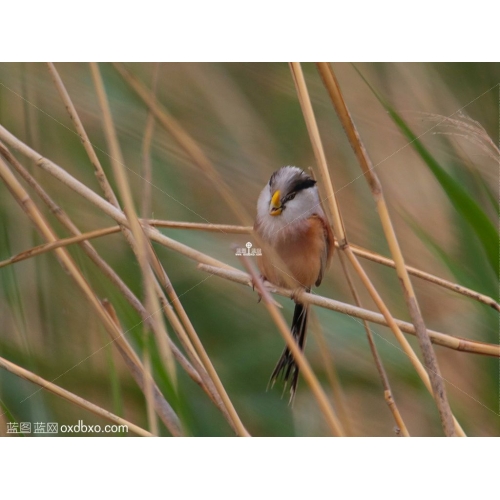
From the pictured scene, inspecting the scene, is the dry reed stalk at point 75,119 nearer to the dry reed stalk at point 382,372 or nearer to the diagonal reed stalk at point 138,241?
the diagonal reed stalk at point 138,241

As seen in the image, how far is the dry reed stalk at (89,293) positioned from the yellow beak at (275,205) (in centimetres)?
28

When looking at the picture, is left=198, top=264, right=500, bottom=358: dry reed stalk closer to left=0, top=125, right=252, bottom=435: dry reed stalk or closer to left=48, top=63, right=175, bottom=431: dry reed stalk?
left=0, top=125, right=252, bottom=435: dry reed stalk

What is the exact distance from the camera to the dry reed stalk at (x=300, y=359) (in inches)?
34.7

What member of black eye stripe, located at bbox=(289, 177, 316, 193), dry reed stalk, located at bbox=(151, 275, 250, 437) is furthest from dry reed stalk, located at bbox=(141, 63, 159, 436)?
black eye stripe, located at bbox=(289, 177, 316, 193)

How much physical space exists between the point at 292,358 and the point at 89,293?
304 mm

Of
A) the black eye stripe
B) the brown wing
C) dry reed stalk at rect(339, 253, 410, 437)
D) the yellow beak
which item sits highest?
the black eye stripe

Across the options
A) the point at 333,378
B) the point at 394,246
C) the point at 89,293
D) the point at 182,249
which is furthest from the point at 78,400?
the point at 394,246

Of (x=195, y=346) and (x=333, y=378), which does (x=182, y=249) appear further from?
(x=333, y=378)

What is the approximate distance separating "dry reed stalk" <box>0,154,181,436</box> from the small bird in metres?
0.16

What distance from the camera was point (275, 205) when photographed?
90 centimetres

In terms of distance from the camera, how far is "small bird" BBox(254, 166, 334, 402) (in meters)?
0.90

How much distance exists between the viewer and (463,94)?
35.8 inches

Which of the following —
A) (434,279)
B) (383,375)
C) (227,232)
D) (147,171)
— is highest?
(147,171)
